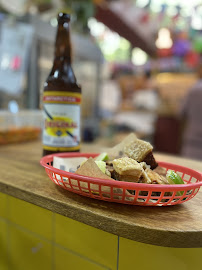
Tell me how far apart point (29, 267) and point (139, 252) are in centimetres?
37

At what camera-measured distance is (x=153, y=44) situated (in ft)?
14.8

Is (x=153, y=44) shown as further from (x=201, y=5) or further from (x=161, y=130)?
(x=161, y=130)

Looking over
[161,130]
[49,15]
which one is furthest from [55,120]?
[161,130]

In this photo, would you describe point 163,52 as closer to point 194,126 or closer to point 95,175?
point 194,126

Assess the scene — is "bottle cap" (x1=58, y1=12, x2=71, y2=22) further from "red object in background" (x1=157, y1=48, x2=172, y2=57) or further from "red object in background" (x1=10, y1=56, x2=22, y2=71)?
"red object in background" (x1=157, y1=48, x2=172, y2=57)

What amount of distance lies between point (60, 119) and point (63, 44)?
0.27 meters

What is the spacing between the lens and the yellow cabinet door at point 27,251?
0.67 meters

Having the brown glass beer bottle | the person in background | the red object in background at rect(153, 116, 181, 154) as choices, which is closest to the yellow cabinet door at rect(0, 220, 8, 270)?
the brown glass beer bottle

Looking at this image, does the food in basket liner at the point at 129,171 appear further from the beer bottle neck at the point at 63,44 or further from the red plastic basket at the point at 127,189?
the beer bottle neck at the point at 63,44

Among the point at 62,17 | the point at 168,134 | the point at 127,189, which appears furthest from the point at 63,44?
the point at 168,134

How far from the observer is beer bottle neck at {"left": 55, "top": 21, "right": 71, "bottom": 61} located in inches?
35.0

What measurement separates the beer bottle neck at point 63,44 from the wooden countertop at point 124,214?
43cm

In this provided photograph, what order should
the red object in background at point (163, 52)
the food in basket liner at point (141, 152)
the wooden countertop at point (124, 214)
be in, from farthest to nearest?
the red object in background at point (163, 52), the food in basket liner at point (141, 152), the wooden countertop at point (124, 214)

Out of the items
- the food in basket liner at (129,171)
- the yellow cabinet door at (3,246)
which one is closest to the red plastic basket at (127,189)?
the food in basket liner at (129,171)
